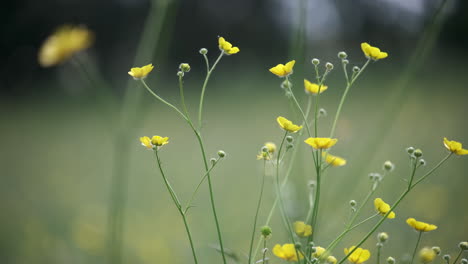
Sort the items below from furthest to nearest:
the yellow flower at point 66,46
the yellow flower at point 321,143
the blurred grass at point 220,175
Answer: the blurred grass at point 220,175 → the yellow flower at point 66,46 → the yellow flower at point 321,143

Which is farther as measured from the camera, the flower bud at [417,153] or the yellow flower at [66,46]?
the yellow flower at [66,46]

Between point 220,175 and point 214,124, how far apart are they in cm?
138

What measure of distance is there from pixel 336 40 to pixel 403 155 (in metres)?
2.30

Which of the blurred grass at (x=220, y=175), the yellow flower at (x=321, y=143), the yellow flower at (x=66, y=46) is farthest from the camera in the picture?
the blurred grass at (x=220, y=175)

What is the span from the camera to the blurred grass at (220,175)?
50.6 inches

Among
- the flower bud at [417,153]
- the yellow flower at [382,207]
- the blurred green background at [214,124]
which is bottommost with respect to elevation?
the blurred green background at [214,124]

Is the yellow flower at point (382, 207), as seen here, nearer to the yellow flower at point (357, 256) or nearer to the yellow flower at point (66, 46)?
the yellow flower at point (357, 256)

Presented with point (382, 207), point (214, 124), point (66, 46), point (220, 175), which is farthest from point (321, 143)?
point (214, 124)

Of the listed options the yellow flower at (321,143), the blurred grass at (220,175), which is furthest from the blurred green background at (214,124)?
the yellow flower at (321,143)

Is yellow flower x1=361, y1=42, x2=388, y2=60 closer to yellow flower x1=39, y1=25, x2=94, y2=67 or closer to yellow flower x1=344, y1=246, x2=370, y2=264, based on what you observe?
yellow flower x1=344, y1=246, x2=370, y2=264

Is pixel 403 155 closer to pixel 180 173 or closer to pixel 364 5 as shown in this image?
pixel 180 173

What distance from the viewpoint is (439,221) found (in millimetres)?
1277

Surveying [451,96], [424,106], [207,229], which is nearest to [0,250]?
[207,229]

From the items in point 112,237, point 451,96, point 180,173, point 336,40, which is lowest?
point 180,173
